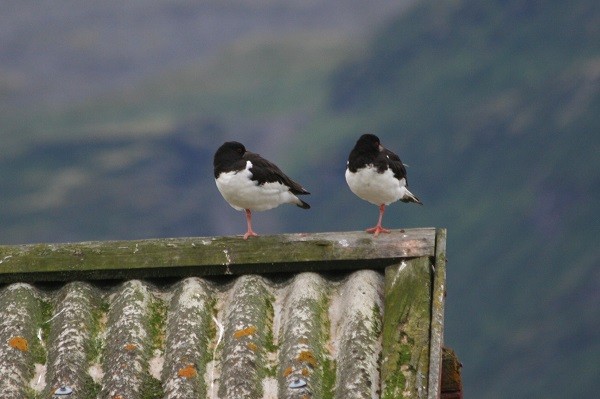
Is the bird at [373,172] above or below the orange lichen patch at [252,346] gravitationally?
above

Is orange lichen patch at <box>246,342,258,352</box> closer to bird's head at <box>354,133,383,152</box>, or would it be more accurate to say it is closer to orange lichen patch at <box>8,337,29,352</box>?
orange lichen patch at <box>8,337,29,352</box>

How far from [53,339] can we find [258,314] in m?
1.25

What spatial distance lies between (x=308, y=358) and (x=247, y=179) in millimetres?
4089

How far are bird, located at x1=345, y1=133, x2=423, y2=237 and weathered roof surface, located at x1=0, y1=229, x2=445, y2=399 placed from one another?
9.40 ft

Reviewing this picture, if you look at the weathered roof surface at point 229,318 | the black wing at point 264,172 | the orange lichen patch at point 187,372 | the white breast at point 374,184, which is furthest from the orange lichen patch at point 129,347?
the white breast at point 374,184

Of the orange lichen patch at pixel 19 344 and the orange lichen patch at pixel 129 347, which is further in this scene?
the orange lichen patch at pixel 19 344

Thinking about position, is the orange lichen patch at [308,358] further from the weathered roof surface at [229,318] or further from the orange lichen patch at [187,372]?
the orange lichen patch at [187,372]

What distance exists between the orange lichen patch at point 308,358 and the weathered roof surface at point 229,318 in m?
0.01

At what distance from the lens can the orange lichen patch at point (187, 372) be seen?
384 inches

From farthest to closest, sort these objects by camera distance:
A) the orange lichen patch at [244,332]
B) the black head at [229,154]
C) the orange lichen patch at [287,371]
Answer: the black head at [229,154], the orange lichen patch at [244,332], the orange lichen patch at [287,371]

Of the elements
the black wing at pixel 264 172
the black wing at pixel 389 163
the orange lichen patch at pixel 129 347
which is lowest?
the orange lichen patch at pixel 129 347

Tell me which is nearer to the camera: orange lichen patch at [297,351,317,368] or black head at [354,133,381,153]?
orange lichen patch at [297,351,317,368]

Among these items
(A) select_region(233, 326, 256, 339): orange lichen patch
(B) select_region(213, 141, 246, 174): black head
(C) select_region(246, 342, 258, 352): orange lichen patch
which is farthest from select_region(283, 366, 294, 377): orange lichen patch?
(B) select_region(213, 141, 246, 174): black head

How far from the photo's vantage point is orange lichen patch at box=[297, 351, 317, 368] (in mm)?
9773
